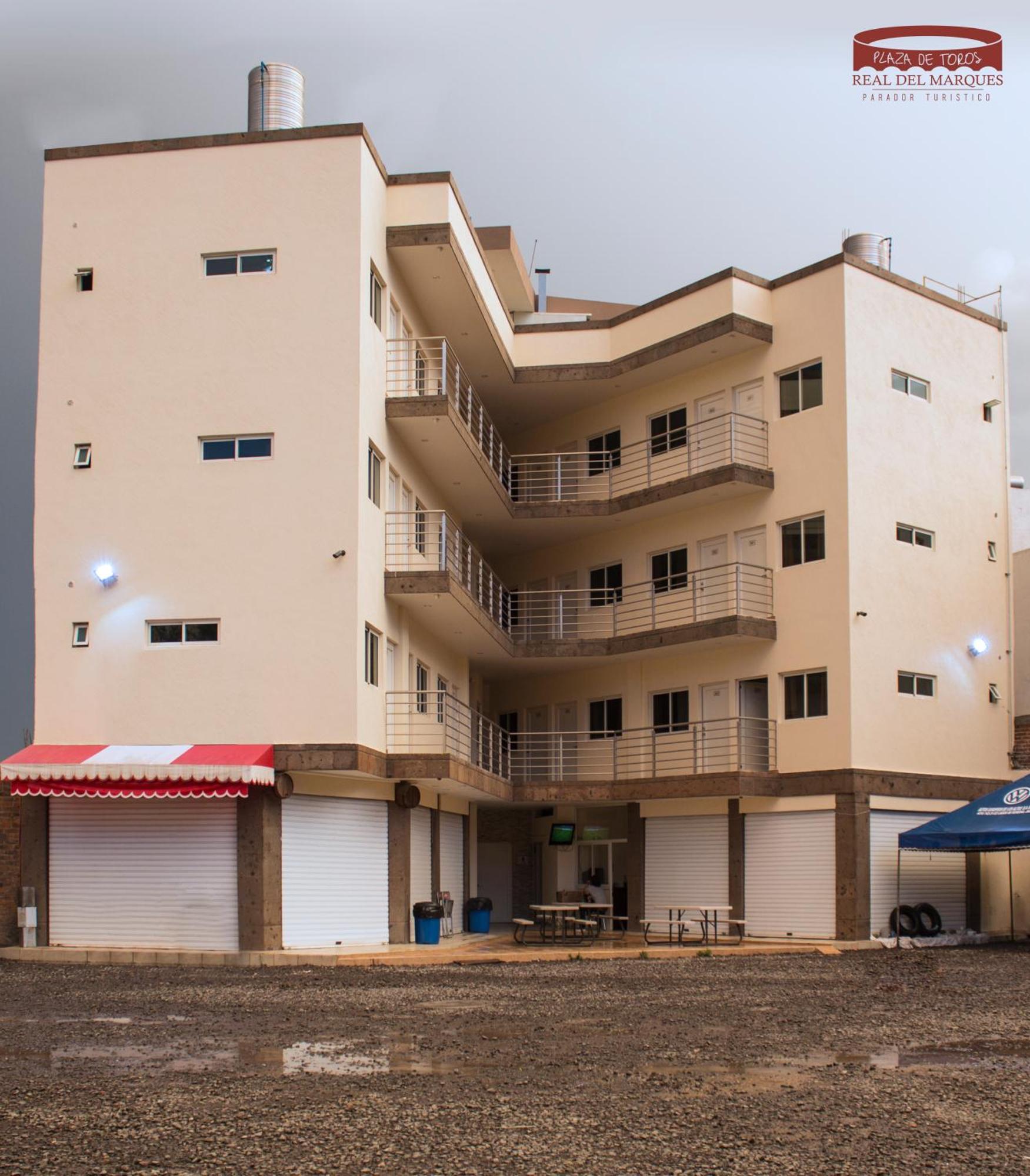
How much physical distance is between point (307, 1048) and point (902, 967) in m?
13.0

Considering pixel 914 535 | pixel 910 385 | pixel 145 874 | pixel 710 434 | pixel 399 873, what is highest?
pixel 910 385

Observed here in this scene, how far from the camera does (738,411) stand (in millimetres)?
32281

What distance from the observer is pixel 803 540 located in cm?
3034

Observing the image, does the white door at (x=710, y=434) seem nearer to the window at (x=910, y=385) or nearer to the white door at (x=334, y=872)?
the window at (x=910, y=385)

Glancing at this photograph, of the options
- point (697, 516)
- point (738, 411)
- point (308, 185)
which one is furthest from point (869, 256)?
point (308, 185)

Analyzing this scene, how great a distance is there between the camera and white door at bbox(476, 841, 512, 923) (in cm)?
3675

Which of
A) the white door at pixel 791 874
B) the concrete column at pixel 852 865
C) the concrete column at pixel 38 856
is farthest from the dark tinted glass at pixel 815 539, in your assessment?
the concrete column at pixel 38 856

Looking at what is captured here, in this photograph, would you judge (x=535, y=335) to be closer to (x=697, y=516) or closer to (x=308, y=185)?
(x=697, y=516)

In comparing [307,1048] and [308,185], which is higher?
[308,185]

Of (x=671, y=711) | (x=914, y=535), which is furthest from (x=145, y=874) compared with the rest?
(x=914, y=535)

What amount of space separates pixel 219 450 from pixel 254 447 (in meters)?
0.63

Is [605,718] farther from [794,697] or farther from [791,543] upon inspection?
[791,543]

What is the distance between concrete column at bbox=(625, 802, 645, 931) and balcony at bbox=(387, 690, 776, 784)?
3.20 feet

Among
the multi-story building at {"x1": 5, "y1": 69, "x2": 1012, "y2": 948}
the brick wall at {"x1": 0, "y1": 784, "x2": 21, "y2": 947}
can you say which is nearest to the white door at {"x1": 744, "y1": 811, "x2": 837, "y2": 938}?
the multi-story building at {"x1": 5, "y1": 69, "x2": 1012, "y2": 948}
